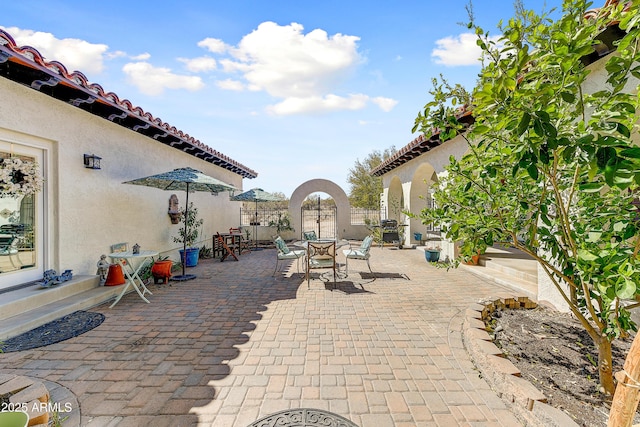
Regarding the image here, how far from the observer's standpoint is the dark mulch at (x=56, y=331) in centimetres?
383

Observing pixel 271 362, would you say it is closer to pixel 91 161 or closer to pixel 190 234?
pixel 91 161

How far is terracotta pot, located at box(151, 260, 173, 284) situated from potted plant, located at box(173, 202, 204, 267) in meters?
1.77

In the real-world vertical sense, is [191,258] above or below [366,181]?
below

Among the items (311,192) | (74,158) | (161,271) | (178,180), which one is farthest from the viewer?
(311,192)

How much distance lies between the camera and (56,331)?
4270 millimetres

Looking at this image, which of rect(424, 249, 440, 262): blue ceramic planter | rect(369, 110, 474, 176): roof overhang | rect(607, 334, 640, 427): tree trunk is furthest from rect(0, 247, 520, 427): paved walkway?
rect(369, 110, 474, 176): roof overhang

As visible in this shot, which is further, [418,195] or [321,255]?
[418,195]

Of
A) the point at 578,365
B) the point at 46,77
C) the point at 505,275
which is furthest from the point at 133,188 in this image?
the point at 505,275

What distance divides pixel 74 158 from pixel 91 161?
1.02 feet

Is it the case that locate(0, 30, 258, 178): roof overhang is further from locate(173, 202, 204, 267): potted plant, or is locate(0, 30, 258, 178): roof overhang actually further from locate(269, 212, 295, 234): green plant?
locate(269, 212, 295, 234): green plant

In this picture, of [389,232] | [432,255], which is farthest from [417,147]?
[389,232]

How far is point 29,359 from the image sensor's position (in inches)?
138

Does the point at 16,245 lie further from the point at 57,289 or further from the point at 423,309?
the point at 423,309

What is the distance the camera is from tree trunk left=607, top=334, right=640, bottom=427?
1589mm
